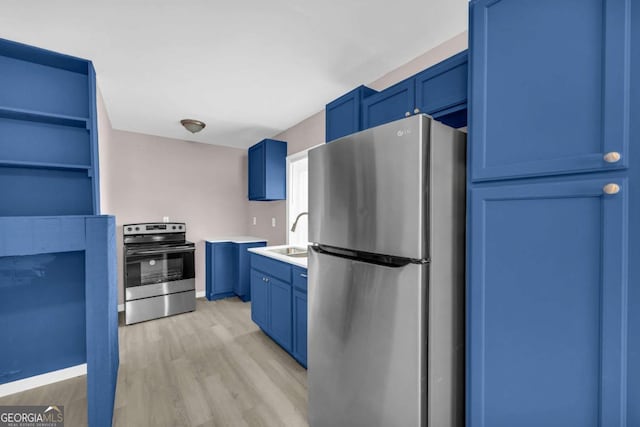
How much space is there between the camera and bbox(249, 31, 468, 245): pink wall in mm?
1853

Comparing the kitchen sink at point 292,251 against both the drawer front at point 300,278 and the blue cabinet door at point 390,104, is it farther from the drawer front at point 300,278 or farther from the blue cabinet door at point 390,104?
the blue cabinet door at point 390,104

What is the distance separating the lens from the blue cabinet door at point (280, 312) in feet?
7.80

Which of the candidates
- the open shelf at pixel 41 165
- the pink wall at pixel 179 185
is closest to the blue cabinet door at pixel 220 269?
the pink wall at pixel 179 185

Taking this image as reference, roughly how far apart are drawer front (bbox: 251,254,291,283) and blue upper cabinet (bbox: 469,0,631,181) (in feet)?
5.65

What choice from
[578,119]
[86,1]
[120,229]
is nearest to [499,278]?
[578,119]

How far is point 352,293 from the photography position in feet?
4.32

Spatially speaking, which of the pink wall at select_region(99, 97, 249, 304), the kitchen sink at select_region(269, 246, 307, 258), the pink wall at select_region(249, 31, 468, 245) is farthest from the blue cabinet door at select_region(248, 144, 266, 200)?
the kitchen sink at select_region(269, 246, 307, 258)

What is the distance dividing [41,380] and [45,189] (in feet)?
4.96

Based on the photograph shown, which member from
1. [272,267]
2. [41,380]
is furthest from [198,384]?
[41,380]

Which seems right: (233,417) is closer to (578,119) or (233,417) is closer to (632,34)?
(578,119)

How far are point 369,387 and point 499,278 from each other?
0.75 m

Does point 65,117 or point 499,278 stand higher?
point 65,117

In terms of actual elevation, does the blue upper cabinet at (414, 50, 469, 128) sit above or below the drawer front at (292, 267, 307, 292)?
above

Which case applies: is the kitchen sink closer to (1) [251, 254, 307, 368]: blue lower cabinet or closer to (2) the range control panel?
(1) [251, 254, 307, 368]: blue lower cabinet
